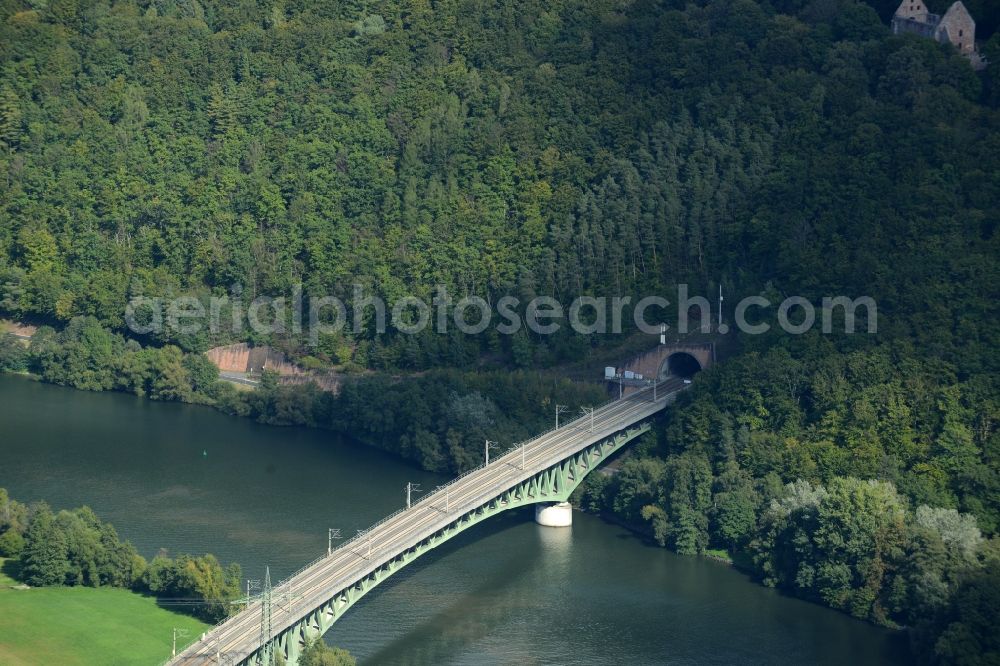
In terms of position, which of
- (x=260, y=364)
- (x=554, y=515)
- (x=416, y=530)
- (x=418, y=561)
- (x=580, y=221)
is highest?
(x=580, y=221)

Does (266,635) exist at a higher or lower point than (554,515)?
lower

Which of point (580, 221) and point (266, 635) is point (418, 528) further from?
point (580, 221)

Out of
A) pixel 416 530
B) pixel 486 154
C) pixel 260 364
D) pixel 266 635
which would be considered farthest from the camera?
pixel 486 154

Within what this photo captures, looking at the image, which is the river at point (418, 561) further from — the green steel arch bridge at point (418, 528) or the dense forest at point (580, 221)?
the dense forest at point (580, 221)

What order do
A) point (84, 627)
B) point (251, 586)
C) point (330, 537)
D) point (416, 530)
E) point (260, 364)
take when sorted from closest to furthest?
1. point (84, 627)
2. point (330, 537)
3. point (251, 586)
4. point (416, 530)
5. point (260, 364)

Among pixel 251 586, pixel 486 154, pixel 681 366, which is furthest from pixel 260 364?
pixel 251 586

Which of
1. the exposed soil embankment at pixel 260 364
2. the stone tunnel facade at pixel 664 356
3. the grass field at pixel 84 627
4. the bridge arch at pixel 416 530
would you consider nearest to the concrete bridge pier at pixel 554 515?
the bridge arch at pixel 416 530

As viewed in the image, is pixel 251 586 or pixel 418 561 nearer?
pixel 251 586
